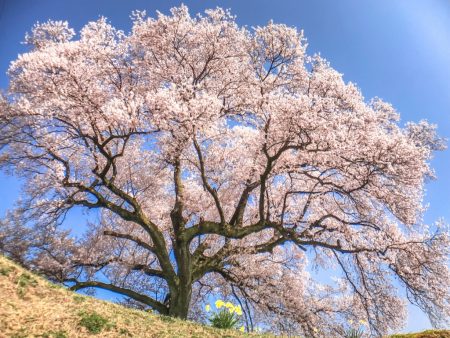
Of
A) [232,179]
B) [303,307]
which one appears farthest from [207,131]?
[303,307]

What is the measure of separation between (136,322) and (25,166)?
9.18 meters

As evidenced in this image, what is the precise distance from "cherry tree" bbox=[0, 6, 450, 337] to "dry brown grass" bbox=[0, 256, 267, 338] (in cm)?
511

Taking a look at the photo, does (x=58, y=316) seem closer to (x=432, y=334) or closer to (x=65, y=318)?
(x=65, y=318)

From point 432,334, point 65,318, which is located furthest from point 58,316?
point 432,334

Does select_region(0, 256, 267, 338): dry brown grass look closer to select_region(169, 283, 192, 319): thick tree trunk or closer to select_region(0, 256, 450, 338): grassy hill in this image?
select_region(0, 256, 450, 338): grassy hill

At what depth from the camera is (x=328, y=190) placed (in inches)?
535

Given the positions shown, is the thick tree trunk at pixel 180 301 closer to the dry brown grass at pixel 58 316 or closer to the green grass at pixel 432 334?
the dry brown grass at pixel 58 316

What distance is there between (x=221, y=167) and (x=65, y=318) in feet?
30.7

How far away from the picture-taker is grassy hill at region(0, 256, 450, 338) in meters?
6.68

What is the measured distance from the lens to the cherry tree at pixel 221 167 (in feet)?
40.4

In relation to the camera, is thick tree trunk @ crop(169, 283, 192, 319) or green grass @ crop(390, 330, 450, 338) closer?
green grass @ crop(390, 330, 450, 338)

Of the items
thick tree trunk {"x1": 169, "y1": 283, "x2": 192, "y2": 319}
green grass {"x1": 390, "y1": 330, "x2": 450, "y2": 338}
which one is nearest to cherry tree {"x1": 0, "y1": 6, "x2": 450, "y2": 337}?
thick tree trunk {"x1": 169, "y1": 283, "x2": 192, "y2": 319}

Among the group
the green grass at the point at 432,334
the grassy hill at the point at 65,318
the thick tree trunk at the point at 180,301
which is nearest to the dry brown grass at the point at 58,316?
the grassy hill at the point at 65,318

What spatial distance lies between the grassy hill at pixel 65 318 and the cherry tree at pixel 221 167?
5000 mm
